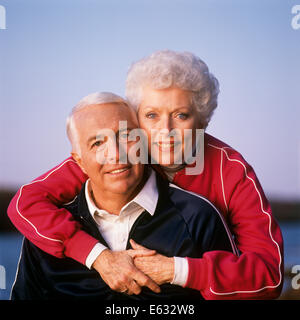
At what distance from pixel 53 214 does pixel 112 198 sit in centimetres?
32

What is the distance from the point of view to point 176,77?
2.67m

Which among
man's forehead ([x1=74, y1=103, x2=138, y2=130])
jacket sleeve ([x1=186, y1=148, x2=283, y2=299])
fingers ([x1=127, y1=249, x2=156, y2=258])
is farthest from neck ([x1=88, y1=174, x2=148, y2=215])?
jacket sleeve ([x1=186, y1=148, x2=283, y2=299])

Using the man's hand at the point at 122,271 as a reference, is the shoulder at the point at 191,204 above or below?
above

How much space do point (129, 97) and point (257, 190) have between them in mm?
840

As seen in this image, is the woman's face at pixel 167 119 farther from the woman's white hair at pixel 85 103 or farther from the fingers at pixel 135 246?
the fingers at pixel 135 246

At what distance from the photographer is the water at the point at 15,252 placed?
9.57ft

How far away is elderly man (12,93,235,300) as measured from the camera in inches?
105

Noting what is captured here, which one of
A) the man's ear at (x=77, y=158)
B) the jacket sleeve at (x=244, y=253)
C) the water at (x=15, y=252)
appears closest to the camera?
the jacket sleeve at (x=244, y=253)

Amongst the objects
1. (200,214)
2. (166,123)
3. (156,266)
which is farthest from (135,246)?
(166,123)

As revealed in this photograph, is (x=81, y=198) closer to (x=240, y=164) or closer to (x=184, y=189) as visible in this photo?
(x=184, y=189)

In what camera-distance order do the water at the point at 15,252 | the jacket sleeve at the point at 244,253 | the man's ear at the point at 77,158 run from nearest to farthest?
the jacket sleeve at the point at 244,253 < the man's ear at the point at 77,158 < the water at the point at 15,252

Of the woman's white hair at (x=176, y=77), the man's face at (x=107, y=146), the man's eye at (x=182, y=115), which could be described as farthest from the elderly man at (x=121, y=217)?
the man's eye at (x=182, y=115)

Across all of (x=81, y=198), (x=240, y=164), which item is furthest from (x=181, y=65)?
(x=81, y=198)
